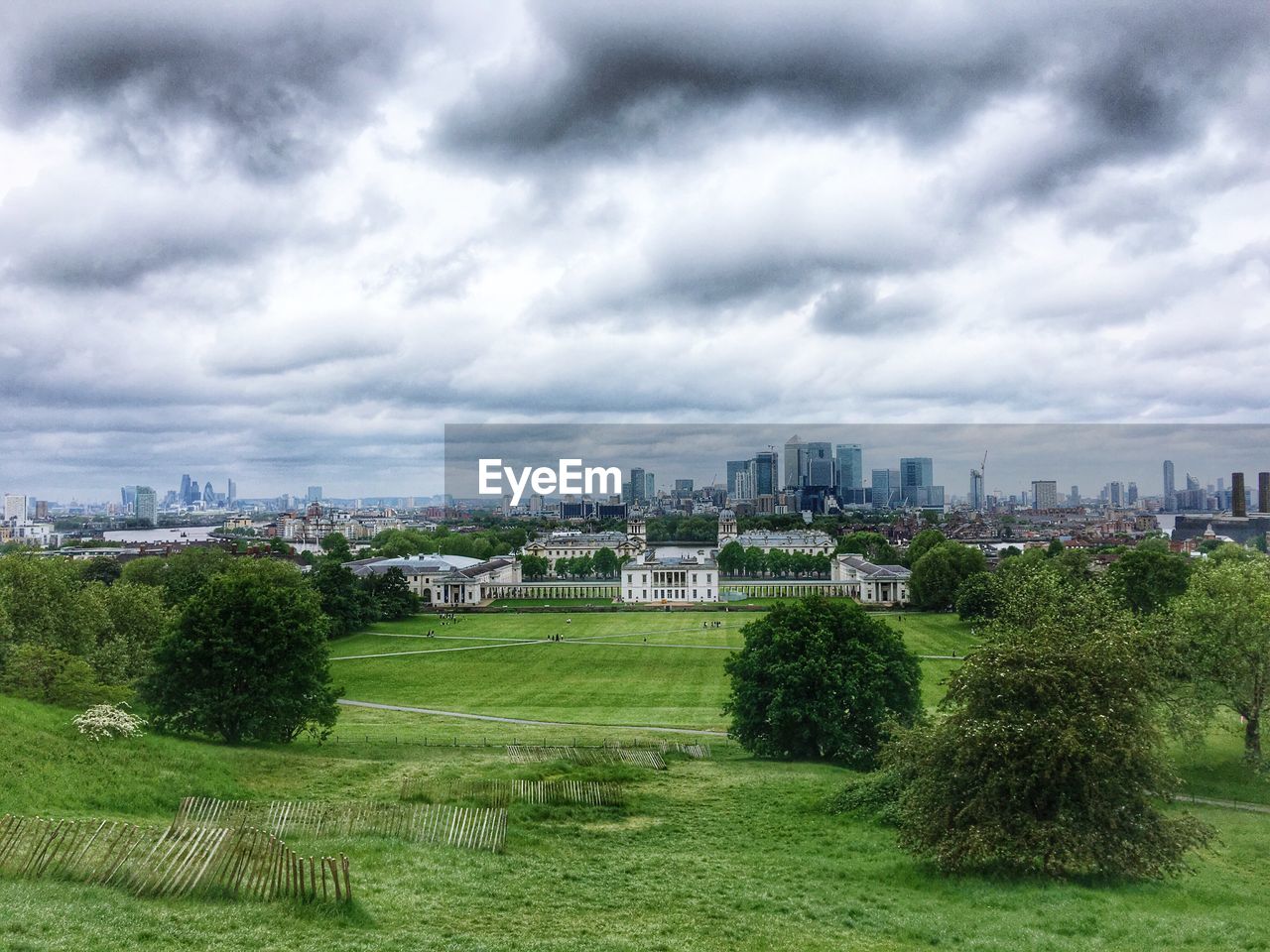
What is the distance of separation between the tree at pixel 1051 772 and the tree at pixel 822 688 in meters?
11.5

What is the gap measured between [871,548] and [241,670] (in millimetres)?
118264

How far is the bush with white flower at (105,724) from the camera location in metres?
24.3

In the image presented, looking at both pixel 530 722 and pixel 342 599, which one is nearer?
pixel 530 722

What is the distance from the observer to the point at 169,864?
551 inches

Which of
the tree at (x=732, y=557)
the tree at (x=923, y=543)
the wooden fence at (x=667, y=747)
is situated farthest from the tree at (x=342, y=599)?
the tree at (x=923, y=543)

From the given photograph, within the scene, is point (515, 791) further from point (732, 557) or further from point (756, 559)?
point (732, 557)

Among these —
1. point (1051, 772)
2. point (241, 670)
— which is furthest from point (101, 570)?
point (1051, 772)

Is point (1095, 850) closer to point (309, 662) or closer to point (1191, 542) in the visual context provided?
point (309, 662)

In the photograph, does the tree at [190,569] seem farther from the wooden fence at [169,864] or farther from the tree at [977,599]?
the tree at [977,599]

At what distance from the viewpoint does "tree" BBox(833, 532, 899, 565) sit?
432 feet

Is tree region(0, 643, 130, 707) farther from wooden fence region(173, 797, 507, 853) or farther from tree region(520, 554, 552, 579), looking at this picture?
tree region(520, 554, 552, 579)

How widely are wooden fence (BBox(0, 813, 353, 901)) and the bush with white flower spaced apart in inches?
407

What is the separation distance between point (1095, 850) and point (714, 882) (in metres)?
7.59

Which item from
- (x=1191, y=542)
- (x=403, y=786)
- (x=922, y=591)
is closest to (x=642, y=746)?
(x=403, y=786)
